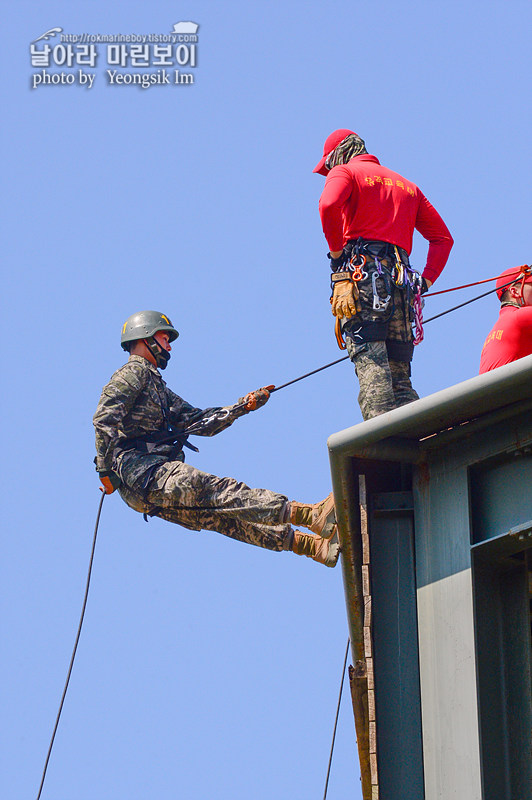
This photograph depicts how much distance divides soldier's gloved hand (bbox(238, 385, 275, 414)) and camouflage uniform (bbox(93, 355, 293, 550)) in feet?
0.34

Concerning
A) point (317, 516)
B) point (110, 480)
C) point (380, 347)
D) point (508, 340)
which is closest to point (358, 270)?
point (380, 347)

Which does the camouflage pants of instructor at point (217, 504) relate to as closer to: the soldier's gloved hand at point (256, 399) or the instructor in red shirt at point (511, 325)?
the soldier's gloved hand at point (256, 399)

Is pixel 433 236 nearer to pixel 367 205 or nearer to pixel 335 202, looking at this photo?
pixel 367 205

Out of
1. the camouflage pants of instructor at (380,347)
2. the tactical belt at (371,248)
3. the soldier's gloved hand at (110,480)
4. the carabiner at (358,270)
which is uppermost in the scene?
the tactical belt at (371,248)

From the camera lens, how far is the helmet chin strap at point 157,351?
38.9 ft

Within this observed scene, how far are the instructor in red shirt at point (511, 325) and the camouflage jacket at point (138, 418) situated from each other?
216 centimetres

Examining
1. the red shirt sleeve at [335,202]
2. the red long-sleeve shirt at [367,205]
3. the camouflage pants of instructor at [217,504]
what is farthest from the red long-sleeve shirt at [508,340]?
the camouflage pants of instructor at [217,504]

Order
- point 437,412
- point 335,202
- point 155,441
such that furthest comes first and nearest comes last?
point 155,441, point 335,202, point 437,412

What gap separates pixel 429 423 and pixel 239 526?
11.1 ft

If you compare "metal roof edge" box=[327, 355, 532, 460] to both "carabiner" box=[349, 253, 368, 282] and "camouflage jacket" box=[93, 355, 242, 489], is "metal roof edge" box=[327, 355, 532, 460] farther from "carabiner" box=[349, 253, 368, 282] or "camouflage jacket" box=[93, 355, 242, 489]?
"camouflage jacket" box=[93, 355, 242, 489]

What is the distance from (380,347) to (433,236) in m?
1.47

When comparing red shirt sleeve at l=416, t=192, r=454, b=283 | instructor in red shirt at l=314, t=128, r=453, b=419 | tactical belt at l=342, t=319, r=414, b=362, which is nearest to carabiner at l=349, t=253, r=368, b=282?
instructor in red shirt at l=314, t=128, r=453, b=419

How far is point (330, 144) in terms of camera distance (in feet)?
37.1

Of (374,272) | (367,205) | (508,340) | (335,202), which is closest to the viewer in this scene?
(335,202)
